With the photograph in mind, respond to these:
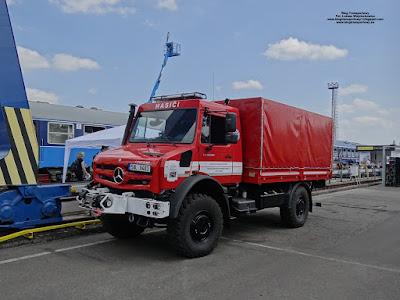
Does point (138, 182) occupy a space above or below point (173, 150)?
below

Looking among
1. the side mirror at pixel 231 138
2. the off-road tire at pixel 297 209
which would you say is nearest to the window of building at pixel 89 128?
the off-road tire at pixel 297 209

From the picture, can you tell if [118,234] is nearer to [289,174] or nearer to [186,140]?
[186,140]

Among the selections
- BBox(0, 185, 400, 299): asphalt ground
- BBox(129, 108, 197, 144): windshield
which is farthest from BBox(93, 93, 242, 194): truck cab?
BBox(0, 185, 400, 299): asphalt ground

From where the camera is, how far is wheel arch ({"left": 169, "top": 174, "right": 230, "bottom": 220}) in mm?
5035

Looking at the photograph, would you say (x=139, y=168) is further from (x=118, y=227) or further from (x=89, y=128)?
(x=89, y=128)

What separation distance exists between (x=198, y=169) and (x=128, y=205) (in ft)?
4.29

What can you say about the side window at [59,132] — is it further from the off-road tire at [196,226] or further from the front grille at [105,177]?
the off-road tire at [196,226]

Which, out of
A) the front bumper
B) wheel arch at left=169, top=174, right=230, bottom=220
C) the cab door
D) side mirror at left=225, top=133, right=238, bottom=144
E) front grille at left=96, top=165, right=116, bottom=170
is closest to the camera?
the front bumper

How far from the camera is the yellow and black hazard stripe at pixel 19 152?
19.5ft

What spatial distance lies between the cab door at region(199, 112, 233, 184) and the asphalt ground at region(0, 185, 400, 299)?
1.37 metres

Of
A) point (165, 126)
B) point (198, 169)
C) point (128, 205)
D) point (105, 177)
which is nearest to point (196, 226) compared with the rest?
point (198, 169)

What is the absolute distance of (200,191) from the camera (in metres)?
5.83

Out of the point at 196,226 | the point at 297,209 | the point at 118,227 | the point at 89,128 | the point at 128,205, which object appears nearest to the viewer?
the point at 128,205

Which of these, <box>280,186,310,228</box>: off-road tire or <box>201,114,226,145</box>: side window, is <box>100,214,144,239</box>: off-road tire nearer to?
<box>201,114,226,145</box>: side window
